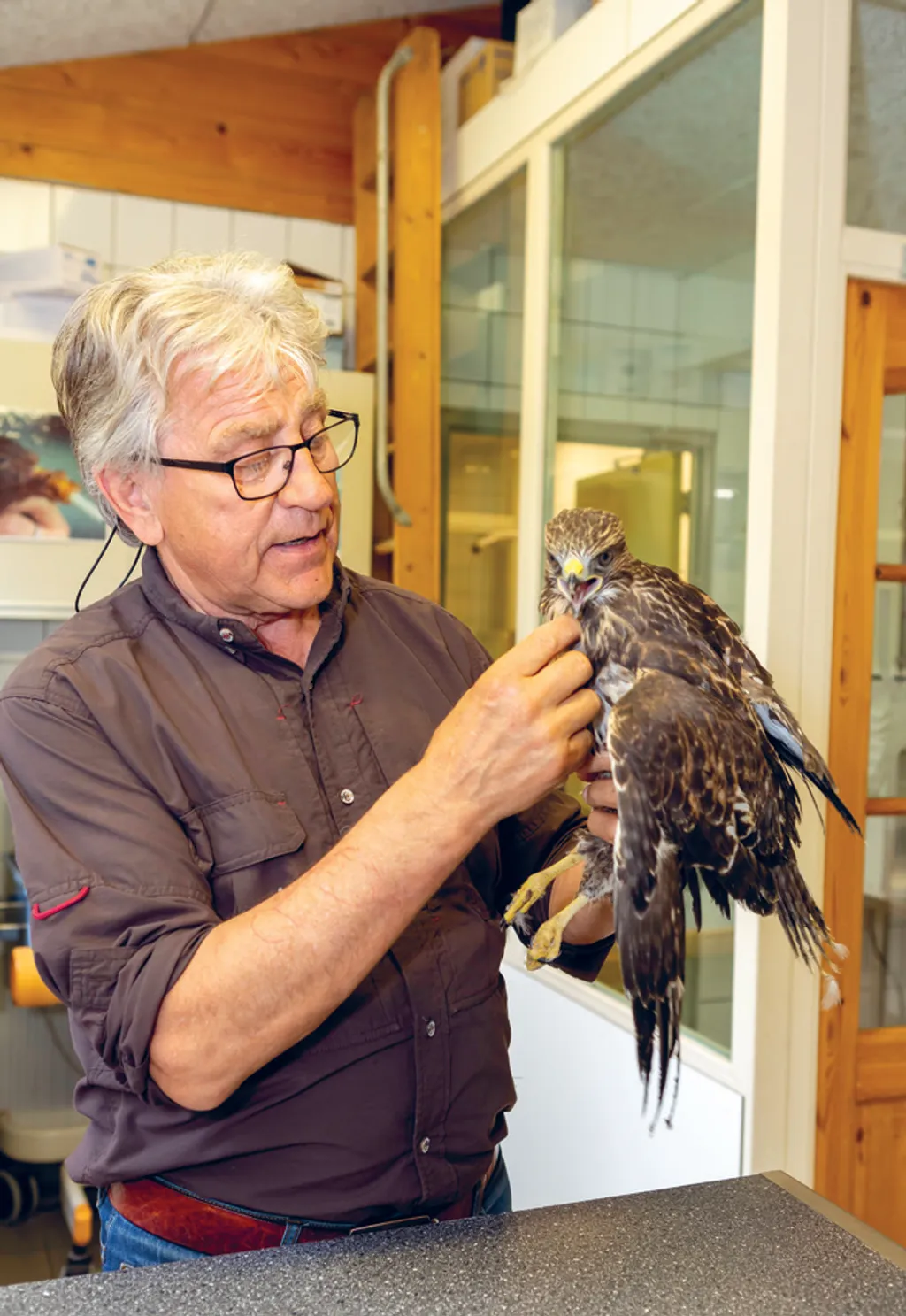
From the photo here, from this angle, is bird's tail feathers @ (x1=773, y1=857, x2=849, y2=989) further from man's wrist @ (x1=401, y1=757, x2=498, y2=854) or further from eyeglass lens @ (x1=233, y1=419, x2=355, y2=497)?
eyeglass lens @ (x1=233, y1=419, x2=355, y2=497)

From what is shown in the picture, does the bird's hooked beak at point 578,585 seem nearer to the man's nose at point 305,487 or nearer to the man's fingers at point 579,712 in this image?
the man's fingers at point 579,712

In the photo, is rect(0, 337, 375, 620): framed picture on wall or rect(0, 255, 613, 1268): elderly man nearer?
rect(0, 255, 613, 1268): elderly man

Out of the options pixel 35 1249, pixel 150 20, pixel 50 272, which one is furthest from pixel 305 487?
pixel 35 1249

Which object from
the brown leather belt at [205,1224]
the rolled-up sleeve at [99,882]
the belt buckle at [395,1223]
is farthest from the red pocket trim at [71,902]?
the belt buckle at [395,1223]

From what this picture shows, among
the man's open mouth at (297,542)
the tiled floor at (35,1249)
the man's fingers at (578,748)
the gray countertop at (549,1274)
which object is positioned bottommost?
the tiled floor at (35,1249)

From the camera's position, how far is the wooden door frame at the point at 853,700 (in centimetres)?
203

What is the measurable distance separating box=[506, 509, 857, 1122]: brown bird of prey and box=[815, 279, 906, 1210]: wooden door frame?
3.20 feet

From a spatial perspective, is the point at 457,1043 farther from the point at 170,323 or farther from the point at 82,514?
the point at 82,514

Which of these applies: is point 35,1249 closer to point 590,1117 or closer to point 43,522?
point 590,1117

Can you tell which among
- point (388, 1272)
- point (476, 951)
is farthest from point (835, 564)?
point (388, 1272)

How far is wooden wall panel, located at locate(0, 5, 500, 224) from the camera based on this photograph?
3174 mm

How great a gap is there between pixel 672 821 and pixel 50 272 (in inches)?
95.1

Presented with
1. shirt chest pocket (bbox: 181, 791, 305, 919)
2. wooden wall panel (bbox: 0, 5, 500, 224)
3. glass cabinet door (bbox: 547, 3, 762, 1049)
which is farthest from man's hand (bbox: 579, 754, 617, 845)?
wooden wall panel (bbox: 0, 5, 500, 224)

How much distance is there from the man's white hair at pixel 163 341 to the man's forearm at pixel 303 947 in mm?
486
